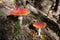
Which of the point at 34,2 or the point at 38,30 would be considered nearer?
the point at 38,30

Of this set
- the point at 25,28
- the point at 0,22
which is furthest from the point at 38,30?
the point at 0,22

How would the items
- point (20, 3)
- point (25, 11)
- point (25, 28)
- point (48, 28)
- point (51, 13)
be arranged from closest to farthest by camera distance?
point (25, 11) → point (25, 28) → point (48, 28) → point (20, 3) → point (51, 13)

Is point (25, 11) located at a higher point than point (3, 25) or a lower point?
higher

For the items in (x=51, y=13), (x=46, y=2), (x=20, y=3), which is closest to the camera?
(x=20, y=3)

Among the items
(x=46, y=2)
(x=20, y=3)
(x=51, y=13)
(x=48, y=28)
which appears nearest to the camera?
(x=48, y=28)

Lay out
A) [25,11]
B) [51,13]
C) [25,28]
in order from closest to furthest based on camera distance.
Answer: [25,11] → [25,28] → [51,13]

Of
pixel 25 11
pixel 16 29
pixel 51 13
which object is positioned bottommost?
pixel 51 13

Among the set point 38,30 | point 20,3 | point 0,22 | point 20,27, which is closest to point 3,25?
point 0,22

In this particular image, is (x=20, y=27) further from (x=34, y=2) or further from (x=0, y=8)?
(x=34, y=2)

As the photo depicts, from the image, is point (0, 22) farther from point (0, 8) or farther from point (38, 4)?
point (38, 4)

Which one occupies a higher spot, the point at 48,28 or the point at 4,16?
the point at 4,16
